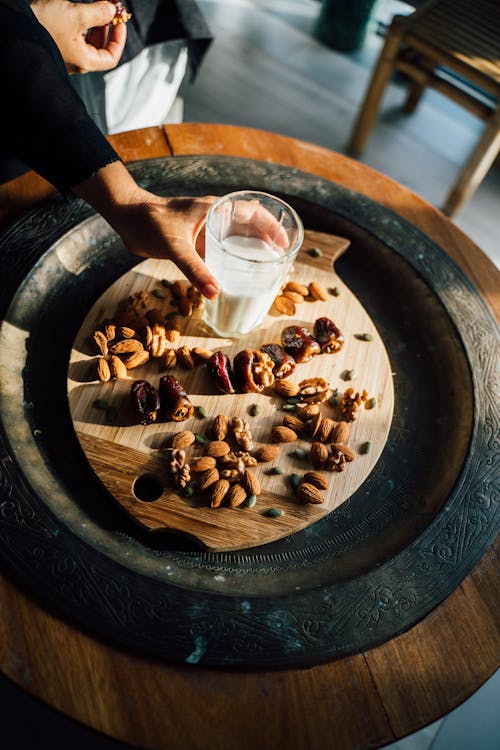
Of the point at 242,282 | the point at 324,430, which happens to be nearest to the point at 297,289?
the point at 242,282

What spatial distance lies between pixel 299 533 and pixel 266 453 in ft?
0.34

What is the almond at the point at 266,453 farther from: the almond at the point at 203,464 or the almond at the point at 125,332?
the almond at the point at 125,332

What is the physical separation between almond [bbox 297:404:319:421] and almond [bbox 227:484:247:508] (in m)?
0.13

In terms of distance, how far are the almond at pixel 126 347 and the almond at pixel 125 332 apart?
2cm

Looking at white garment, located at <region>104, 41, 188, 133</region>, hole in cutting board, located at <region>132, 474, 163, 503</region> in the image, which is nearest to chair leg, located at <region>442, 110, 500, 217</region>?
white garment, located at <region>104, 41, 188, 133</region>

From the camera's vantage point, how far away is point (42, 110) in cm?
76

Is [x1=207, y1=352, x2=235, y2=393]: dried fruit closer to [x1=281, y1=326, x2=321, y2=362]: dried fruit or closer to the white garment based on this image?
[x1=281, y1=326, x2=321, y2=362]: dried fruit

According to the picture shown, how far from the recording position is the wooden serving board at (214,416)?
66cm

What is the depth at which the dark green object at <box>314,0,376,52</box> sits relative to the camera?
2.15 meters

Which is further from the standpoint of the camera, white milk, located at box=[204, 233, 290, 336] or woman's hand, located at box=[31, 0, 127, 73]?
woman's hand, located at box=[31, 0, 127, 73]

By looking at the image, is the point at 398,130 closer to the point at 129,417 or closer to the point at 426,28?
the point at 426,28

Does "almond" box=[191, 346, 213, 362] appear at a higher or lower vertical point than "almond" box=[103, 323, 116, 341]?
higher

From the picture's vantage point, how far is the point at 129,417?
71 centimetres

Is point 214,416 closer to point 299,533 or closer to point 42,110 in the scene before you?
point 299,533
